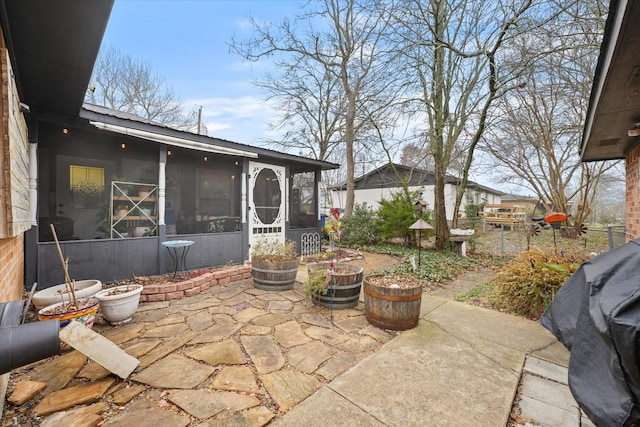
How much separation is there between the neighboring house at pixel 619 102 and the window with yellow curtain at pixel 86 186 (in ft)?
21.8

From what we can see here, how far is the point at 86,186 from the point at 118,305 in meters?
3.26

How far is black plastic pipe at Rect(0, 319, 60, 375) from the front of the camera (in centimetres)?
103

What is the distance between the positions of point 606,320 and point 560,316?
97 centimetres

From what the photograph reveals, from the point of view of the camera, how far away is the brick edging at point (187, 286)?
3.65 metres

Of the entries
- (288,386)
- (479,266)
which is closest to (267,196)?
(288,386)

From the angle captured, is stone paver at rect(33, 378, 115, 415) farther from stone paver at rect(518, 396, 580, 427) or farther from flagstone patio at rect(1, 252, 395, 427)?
stone paver at rect(518, 396, 580, 427)

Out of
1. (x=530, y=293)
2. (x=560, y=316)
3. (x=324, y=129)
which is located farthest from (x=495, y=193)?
(x=560, y=316)

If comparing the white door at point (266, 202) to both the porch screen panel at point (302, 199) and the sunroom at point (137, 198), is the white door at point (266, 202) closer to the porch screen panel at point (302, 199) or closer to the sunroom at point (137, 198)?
the sunroom at point (137, 198)

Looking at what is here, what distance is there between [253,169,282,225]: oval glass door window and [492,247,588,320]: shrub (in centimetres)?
472

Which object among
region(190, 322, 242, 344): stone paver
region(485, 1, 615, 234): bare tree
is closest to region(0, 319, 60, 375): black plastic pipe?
region(190, 322, 242, 344): stone paver

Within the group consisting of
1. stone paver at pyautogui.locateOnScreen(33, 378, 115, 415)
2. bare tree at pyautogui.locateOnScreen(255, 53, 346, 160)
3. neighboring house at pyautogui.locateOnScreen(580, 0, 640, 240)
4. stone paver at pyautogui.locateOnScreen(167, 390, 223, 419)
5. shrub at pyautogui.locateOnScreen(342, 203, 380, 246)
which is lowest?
stone paver at pyautogui.locateOnScreen(167, 390, 223, 419)

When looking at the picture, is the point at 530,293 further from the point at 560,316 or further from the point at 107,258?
the point at 107,258

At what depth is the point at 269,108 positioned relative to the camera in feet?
41.2

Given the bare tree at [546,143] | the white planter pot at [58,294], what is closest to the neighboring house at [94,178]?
the white planter pot at [58,294]
